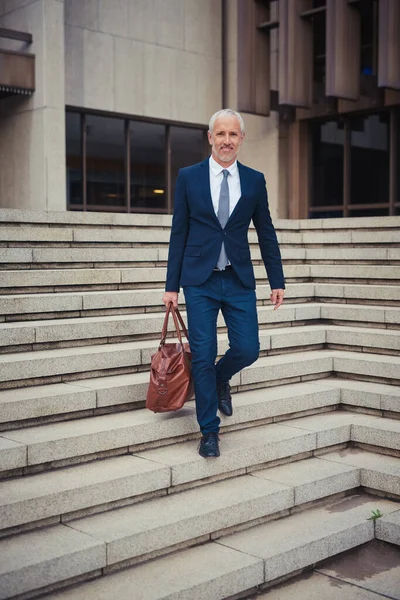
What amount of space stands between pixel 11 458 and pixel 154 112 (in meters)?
13.0

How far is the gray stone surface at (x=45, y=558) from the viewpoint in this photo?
13.0ft

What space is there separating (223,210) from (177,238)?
1.18 ft

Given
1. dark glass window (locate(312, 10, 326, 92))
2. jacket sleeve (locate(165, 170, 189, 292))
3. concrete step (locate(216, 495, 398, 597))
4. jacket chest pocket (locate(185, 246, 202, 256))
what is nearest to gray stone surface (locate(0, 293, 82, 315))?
jacket sleeve (locate(165, 170, 189, 292))

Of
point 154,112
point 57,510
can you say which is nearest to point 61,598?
point 57,510

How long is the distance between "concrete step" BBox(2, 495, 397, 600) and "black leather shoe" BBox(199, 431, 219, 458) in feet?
1.82

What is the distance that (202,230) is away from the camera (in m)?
5.21

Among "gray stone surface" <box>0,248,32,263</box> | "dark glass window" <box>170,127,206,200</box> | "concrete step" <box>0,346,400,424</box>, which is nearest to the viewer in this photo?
"concrete step" <box>0,346,400,424</box>

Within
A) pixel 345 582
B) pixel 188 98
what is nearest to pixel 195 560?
pixel 345 582

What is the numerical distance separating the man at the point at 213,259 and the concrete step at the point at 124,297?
6.30 feet

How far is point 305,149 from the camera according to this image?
56.2 feet

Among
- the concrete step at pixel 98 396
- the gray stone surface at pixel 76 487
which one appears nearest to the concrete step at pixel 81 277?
Answer: the concrete step at pixel 98 396

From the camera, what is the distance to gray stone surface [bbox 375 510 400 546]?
17.4 ft

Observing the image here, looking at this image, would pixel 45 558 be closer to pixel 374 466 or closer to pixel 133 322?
pixel 374 466

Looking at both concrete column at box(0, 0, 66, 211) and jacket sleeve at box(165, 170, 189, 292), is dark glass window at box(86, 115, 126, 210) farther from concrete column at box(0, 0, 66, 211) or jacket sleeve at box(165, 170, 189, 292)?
jacket sleeve at box(165, 170, 189, 292)
